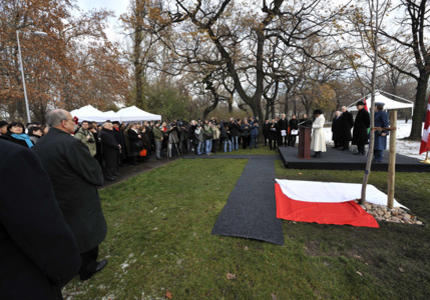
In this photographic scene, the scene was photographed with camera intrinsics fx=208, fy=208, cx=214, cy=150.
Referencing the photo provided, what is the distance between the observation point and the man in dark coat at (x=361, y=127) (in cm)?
778

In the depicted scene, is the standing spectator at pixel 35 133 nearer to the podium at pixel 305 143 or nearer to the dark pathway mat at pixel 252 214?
the dark pathway mat at pixel 252 214

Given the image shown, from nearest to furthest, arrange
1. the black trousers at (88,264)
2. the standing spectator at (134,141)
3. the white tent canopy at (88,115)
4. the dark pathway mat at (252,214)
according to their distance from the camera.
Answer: the black trousers at (88,264) < the dark pathway mat at (252,214) < the standing spectator at (134,141) < the white tent canopy at (88,115)

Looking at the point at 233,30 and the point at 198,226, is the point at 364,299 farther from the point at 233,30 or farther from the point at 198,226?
the point at 233,30

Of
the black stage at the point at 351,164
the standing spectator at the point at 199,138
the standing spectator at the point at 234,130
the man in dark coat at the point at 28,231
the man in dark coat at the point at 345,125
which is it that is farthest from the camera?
the standing spectator at the point at 234,130

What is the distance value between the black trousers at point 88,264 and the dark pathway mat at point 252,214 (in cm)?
170

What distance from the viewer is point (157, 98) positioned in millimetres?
25047

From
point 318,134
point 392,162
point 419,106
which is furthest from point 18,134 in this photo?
point 419,106

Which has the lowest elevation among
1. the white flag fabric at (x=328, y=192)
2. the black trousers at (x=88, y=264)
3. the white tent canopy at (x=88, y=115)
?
the black trousers at (x=88, y=264)

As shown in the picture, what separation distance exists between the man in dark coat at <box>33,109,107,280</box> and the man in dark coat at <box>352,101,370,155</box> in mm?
8789

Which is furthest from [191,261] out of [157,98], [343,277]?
[157,98]

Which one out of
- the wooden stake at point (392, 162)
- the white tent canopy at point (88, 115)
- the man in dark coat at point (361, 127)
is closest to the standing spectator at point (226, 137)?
the man in dark coat at point (361, 127)

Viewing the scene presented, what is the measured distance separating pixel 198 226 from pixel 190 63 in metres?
11.6

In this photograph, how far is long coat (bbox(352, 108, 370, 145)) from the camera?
25.7 ft

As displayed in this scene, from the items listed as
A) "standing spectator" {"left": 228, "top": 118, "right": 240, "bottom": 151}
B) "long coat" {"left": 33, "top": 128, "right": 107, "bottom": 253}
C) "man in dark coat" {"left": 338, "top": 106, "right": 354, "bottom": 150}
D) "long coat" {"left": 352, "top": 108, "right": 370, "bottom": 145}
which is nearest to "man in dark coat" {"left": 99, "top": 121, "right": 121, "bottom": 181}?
"long coat" {"left": 33, "top": 128, "right": 107, "bottom": 253}
